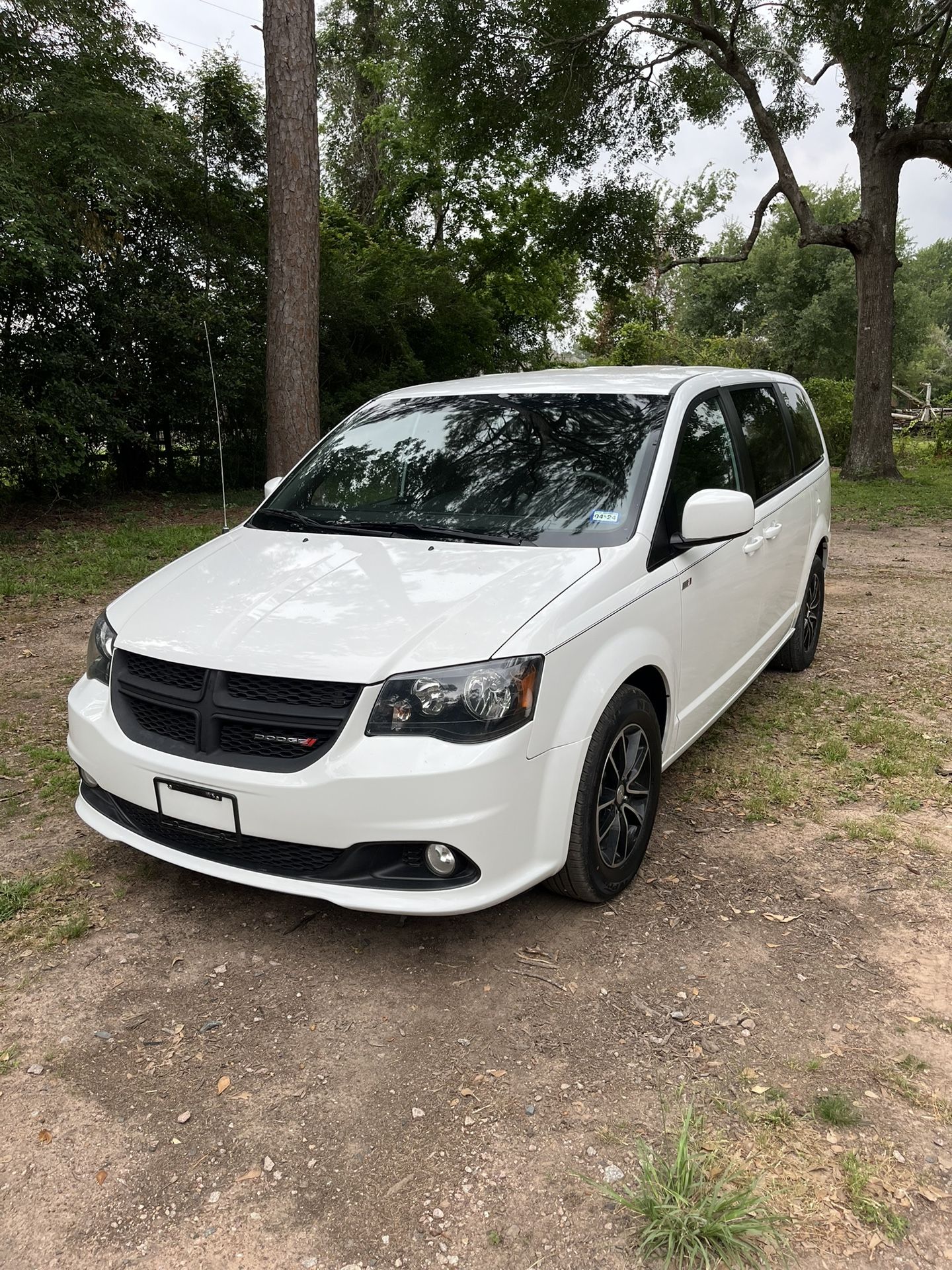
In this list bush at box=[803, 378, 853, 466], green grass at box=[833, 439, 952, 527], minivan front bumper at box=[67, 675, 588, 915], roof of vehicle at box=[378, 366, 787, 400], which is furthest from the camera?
bush at box=[803, 378, 853, 466]

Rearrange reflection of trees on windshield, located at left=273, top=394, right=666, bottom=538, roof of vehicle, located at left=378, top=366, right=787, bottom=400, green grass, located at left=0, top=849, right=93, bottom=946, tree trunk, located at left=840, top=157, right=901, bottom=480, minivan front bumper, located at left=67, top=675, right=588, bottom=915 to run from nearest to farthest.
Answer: minivan front bumper, located at left=67, top=675, right=588, bottom=915, green grass, located at left=0, top=849, right=93, bottom=946, reflection of trees on windshield, located at left=273, top=394, right=666, bottom=538, roof of vehicle, located at left=378, top=366, right=787, bottom=400, tree trunk, located at left=840, top=157, right=901, bottom=480

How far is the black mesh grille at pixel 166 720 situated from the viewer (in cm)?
Answer: 285

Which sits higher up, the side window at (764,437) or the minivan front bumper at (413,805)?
the side window at (764,437)

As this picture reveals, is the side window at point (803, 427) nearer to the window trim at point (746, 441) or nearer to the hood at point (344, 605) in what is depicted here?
the window trim at point (746, 441)

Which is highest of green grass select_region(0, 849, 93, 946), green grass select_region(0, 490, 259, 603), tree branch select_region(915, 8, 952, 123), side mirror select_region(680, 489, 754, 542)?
tree branch select_region(915, 8, 952, 123)

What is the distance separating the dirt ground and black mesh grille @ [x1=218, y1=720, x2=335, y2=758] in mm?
698

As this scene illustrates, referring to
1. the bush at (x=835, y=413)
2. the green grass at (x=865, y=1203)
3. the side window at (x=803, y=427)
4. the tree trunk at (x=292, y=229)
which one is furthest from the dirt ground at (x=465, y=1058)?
the bush at (x=835, y=413)

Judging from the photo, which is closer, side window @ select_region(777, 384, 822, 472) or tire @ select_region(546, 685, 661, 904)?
tire @ select_region(546, 685, 661, 904)

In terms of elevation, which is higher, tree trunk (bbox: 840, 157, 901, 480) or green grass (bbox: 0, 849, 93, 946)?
tree trunk (bbox: 840, 157, 901, 480)

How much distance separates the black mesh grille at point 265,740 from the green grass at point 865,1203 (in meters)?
1.63

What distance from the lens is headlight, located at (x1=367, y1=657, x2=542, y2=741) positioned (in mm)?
2600

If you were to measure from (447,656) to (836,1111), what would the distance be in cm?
149

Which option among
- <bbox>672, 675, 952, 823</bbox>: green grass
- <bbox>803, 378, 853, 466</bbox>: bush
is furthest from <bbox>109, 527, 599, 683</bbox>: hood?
<bbox>803, 378, 853, 466</bbox>: bush

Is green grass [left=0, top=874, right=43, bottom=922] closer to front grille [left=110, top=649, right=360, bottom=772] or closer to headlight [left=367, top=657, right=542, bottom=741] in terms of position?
front grille [left=110, top=649, right=360, bottom=772]
